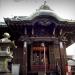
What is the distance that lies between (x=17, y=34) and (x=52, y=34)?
2527mm

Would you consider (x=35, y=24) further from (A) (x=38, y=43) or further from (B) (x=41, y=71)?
(B) (x=41, y=71)

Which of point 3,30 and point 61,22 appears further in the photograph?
point 3,30

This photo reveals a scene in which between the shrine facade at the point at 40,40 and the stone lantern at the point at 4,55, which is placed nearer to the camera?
the stone lantern at the point at 4,55

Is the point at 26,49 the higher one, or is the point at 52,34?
the point at 52,34

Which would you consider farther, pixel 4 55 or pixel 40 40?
pixel 40 40

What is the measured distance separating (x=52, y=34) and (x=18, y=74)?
3.65 meters

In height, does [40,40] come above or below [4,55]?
above

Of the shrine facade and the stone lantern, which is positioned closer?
the stone lantern

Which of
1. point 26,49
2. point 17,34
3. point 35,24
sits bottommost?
point 26,49

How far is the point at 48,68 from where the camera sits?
12.1 meters

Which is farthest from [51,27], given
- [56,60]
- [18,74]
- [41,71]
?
[18,74]

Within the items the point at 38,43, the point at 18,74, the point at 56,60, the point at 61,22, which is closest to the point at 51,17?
the point at 61,22

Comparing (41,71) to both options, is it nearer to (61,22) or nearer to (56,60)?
(56,60)

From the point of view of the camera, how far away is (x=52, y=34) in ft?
40.3
